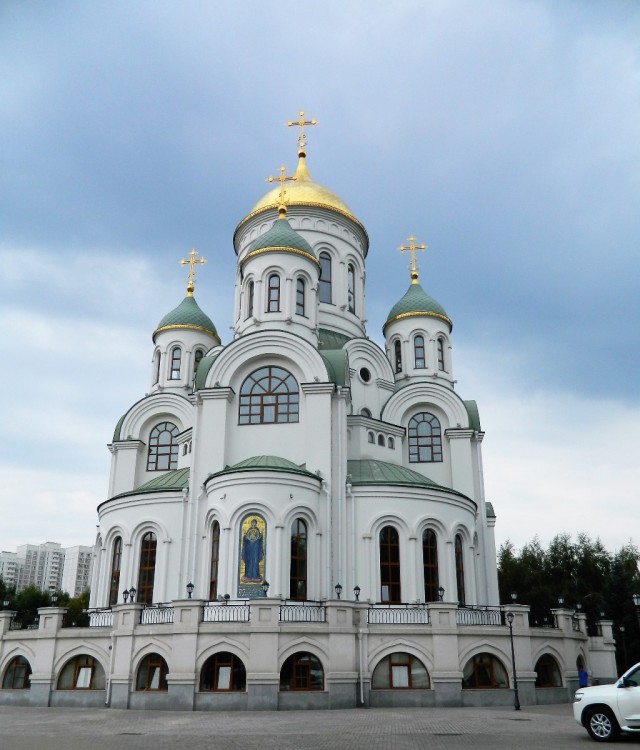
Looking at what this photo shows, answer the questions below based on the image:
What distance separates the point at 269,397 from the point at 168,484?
4.90 meters

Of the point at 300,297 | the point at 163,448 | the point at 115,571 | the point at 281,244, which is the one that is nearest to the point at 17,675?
the point at 115,571

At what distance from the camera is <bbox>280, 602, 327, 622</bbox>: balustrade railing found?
19781 millimetres

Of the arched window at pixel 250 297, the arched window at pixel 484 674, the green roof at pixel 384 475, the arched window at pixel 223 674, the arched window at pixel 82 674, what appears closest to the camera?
the arched window at pixel 223 674

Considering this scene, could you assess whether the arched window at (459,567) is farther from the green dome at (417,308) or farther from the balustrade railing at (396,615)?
the green dome at (417,308)

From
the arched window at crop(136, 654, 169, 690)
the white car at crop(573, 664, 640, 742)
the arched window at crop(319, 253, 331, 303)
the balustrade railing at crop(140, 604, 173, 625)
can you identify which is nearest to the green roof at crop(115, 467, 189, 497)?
the balustrade railing at crop(140, 604, 173, 625)

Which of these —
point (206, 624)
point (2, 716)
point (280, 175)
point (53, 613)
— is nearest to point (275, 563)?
point (206, 624)

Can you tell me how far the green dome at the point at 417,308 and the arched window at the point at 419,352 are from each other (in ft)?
3.92

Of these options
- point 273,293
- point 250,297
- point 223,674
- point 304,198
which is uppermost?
point 304,198

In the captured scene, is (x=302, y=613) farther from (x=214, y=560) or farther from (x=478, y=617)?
(x=478, y=617)

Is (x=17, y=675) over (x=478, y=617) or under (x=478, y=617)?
under

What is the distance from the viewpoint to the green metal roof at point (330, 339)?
31.2 m

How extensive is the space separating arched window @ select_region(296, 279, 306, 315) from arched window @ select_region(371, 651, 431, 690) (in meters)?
14.3

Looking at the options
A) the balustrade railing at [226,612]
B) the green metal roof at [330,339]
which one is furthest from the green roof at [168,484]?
the green metal roof at [330,339]

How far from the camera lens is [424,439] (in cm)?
3114
